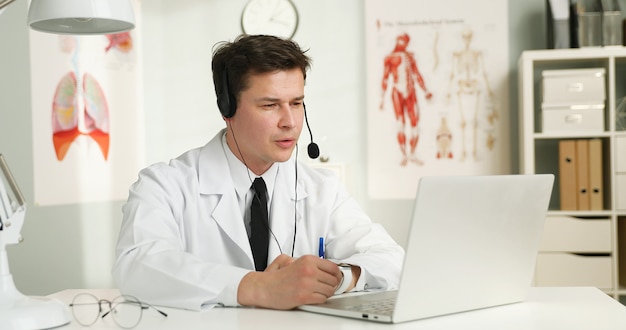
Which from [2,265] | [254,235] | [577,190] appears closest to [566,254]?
[577,190]

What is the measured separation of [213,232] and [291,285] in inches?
20.7

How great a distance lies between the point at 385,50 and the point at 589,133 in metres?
1.17

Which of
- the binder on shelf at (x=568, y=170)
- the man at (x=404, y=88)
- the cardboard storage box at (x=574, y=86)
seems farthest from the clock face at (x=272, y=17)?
the binder on shelf at (x=568, y=170)

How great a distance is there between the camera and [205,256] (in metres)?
1.94

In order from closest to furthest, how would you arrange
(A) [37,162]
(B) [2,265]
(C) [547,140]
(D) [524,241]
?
1. (B) [2,265]
2. (D) [524,241]
3. (A) [37,162]
4. (C) [547,140]

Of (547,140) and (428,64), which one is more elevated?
(428,64)

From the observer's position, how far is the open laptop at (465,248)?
4.15 feet

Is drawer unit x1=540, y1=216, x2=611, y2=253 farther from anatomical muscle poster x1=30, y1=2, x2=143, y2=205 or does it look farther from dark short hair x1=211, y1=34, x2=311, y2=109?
dark short hair x1=211, y1=34, x2=311, y2=109

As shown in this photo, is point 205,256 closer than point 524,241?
No

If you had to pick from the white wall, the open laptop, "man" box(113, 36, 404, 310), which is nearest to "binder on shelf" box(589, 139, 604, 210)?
the white wall

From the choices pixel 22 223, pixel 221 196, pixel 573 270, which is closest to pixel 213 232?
pixel 221 196

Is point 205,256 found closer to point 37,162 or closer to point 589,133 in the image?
point 37,162

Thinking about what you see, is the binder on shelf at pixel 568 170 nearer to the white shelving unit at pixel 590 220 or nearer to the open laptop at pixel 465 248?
the white shelving unit at pixel 590 220

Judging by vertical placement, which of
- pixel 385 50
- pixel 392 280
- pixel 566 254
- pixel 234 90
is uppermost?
pixel 385 50
